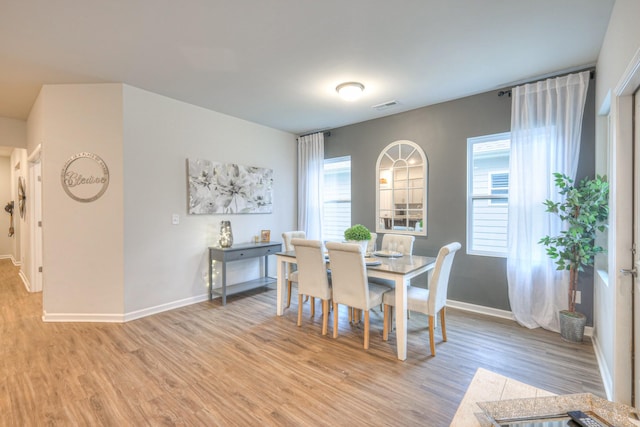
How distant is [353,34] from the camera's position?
7.92ft

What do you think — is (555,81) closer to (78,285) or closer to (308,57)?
(308,57)

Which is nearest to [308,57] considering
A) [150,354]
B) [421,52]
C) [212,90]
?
[421,52]

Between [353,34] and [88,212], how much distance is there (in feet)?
11.2

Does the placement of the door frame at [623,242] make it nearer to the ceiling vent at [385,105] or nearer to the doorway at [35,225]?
the ceiling vent at [385,105]

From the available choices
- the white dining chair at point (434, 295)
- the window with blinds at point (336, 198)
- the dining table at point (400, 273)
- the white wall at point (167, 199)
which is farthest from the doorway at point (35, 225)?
the white dining chair at point (434, 295)

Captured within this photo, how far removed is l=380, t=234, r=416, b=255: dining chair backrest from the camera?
144 inches

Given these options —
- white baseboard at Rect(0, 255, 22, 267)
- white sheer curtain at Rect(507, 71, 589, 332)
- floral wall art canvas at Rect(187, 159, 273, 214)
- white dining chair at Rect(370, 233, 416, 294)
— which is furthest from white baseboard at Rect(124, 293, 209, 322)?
white baseboard at Rect(0, 255, 22, 267)

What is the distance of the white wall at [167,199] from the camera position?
347cm

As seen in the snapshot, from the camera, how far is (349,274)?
109 inches

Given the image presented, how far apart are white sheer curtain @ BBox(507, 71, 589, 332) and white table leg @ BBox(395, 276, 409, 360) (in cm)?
161

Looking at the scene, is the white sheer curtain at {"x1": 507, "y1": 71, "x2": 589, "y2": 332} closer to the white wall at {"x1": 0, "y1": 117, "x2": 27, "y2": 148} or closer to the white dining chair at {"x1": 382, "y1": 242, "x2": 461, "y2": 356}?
the white dining chair at {"x1": 382, "y1": 242, "x2": 461, "y2": 356}

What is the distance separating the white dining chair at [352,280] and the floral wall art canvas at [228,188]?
2.22 meters

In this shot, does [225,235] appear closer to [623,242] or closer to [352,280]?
[352,280]

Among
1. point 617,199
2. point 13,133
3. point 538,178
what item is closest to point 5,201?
point 13,133
